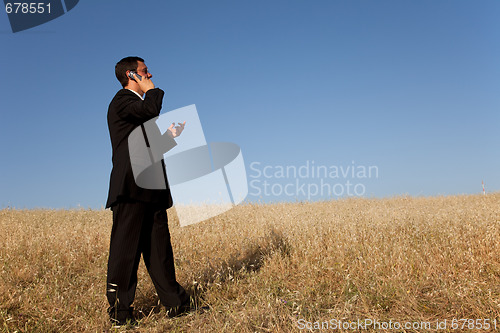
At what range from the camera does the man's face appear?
3.53 m

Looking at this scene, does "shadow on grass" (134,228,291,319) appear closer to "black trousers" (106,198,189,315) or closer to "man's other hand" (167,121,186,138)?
"black trousers" (106,198,189,315)

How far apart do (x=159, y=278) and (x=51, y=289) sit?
5.00ft

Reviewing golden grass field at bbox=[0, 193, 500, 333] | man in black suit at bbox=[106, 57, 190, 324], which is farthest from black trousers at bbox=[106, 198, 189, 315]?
golden grass field at bbox=[0, 193, 500, 333]

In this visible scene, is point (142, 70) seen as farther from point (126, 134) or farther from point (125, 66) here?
point (126, 134)

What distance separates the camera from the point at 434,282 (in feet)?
13.3

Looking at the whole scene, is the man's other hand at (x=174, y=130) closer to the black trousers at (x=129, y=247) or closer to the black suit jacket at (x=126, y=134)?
the black suit jacket at (x=126, y=134)

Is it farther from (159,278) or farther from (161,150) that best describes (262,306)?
(161,150)

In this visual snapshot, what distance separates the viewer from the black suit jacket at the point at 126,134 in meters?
3.20

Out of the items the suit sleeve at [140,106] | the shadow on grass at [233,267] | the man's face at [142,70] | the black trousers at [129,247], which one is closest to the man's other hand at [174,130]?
the suit sleeve at [140,106]

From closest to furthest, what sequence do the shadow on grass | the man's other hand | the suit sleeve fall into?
the suit sleeve, the man's other hand, the shadow on grass

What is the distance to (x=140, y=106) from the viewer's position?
10.4ft

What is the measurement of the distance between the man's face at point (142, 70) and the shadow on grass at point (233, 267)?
2.30 m

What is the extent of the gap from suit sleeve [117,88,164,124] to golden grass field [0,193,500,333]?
6.33ft

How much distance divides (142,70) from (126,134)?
667 mm
